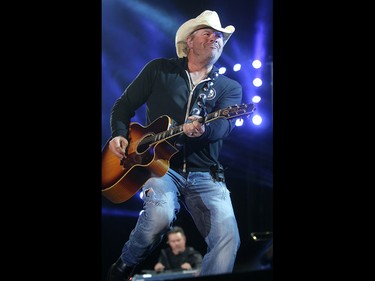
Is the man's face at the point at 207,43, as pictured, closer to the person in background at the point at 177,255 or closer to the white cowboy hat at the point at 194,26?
the white cowboy hat at the point at 194,26

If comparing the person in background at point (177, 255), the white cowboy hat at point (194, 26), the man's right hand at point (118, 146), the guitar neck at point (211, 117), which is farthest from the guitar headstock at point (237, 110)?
the person in background at point (177, 255)

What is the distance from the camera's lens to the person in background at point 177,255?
Answer: 3318 millimetres

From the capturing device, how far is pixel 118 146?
3281mm

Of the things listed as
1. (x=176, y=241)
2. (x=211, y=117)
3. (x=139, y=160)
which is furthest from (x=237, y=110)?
(x=176, y=241)

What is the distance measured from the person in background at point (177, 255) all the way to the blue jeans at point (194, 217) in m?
0.05

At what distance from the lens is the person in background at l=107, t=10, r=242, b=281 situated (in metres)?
3.30

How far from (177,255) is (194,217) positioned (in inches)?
9.5

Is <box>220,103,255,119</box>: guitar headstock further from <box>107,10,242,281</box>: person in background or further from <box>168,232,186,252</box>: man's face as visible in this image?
<box>168,232,186,252</box>: man's face
